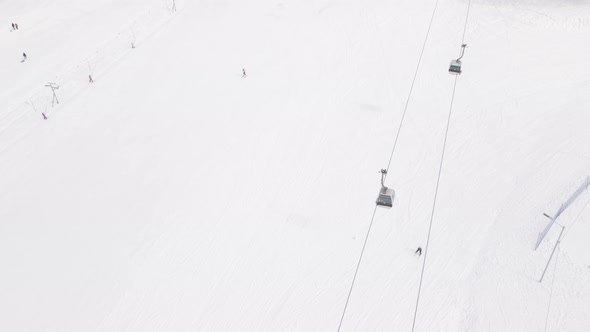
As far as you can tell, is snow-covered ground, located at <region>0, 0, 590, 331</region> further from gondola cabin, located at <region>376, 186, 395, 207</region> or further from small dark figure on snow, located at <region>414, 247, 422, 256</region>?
gondola cabin, located at <region>376, 186, 395, 207</region>

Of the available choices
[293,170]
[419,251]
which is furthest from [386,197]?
[293,170]

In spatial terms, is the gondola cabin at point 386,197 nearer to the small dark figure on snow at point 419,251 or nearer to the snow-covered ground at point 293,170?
the snow-covered ground at point 293,170

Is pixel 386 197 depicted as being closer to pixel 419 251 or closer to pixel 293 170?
pixel 419 251

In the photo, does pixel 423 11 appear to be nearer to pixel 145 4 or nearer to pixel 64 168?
pixel 145 4

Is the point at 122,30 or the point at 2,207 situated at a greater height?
the point at 122,30

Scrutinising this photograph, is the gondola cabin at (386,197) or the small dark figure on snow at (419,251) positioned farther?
the small dark figure on snow at (419,251)

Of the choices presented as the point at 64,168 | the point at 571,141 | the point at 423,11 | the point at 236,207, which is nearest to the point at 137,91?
the point at 64,168

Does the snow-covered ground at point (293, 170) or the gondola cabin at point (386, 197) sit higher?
the gondola cabin at point (386, 197)

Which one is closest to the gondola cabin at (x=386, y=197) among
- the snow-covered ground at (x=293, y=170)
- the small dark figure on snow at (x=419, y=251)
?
the snow-covered ground at (x=293, y=170)
